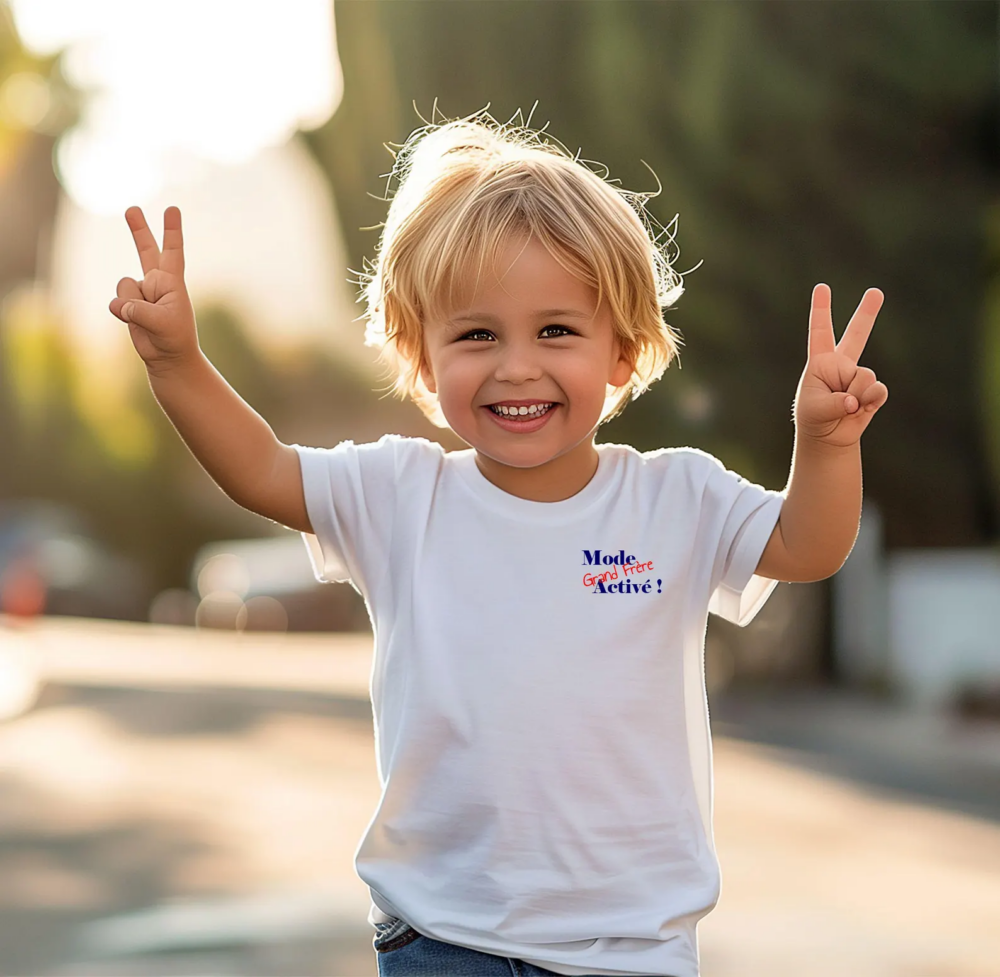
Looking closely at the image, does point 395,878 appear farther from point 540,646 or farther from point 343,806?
point 343,806

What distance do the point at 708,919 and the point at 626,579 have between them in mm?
4103

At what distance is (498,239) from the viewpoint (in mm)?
2207

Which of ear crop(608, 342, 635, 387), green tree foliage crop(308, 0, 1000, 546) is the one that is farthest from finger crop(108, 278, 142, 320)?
green tree foliage crop(308, 0, 1000, 546)

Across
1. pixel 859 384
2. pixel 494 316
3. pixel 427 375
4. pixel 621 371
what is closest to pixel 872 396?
pixel 859 384

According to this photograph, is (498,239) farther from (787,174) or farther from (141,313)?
(787,174)

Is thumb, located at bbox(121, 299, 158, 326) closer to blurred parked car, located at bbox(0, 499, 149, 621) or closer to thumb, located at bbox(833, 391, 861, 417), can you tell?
thumb, located at bbox(833, 391, 861, 417)

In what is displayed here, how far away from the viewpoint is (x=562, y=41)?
13.0 meters

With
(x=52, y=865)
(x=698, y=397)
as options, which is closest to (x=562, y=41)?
(x=698, y=397)

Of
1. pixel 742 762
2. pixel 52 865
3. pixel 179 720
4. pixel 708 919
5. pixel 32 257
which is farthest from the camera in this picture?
pixel 32 257

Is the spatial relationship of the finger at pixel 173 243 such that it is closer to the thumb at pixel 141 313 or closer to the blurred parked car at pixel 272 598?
the thumb at pixel 141 313

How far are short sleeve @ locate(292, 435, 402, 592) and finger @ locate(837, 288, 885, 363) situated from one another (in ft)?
2.22

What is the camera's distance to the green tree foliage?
12.3 m

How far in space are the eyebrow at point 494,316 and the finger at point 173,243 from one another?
15.6 inches

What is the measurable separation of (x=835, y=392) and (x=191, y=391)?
2.92 feet
